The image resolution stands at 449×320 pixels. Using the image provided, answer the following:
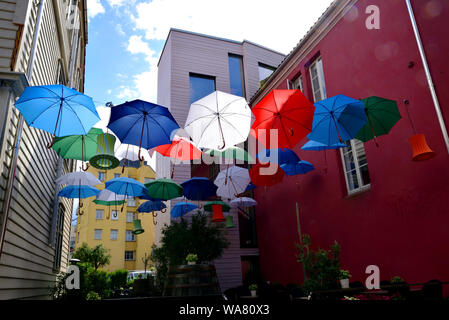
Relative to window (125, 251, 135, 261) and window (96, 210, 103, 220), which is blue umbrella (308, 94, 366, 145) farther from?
window (125, 251, 135, 261)

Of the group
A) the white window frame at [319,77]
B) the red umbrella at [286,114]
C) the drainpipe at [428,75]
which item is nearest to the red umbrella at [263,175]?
the white window frame at [319,77]

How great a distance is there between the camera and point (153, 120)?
254 inches

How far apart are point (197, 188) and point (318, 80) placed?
17.8ft

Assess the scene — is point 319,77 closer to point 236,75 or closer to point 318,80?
point 318,80

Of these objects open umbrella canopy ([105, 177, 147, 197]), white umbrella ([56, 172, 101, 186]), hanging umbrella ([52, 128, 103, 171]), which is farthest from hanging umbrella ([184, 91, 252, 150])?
white umbrella ([56, 172, 101, 186])

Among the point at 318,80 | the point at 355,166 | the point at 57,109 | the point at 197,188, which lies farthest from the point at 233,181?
the point at 57,109

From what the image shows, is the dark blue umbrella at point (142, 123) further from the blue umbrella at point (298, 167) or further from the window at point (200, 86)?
the window at point (200, 86)

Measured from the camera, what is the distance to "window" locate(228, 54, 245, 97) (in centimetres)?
1647

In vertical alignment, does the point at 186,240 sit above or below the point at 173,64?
below

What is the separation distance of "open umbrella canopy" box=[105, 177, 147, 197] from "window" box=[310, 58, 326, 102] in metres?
6.36

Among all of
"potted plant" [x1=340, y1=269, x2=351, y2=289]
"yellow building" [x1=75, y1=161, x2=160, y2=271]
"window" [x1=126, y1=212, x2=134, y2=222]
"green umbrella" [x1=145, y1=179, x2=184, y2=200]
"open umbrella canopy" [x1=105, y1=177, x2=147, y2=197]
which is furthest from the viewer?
"window" [x1=126, y1=212, x2=134, y2=222]
